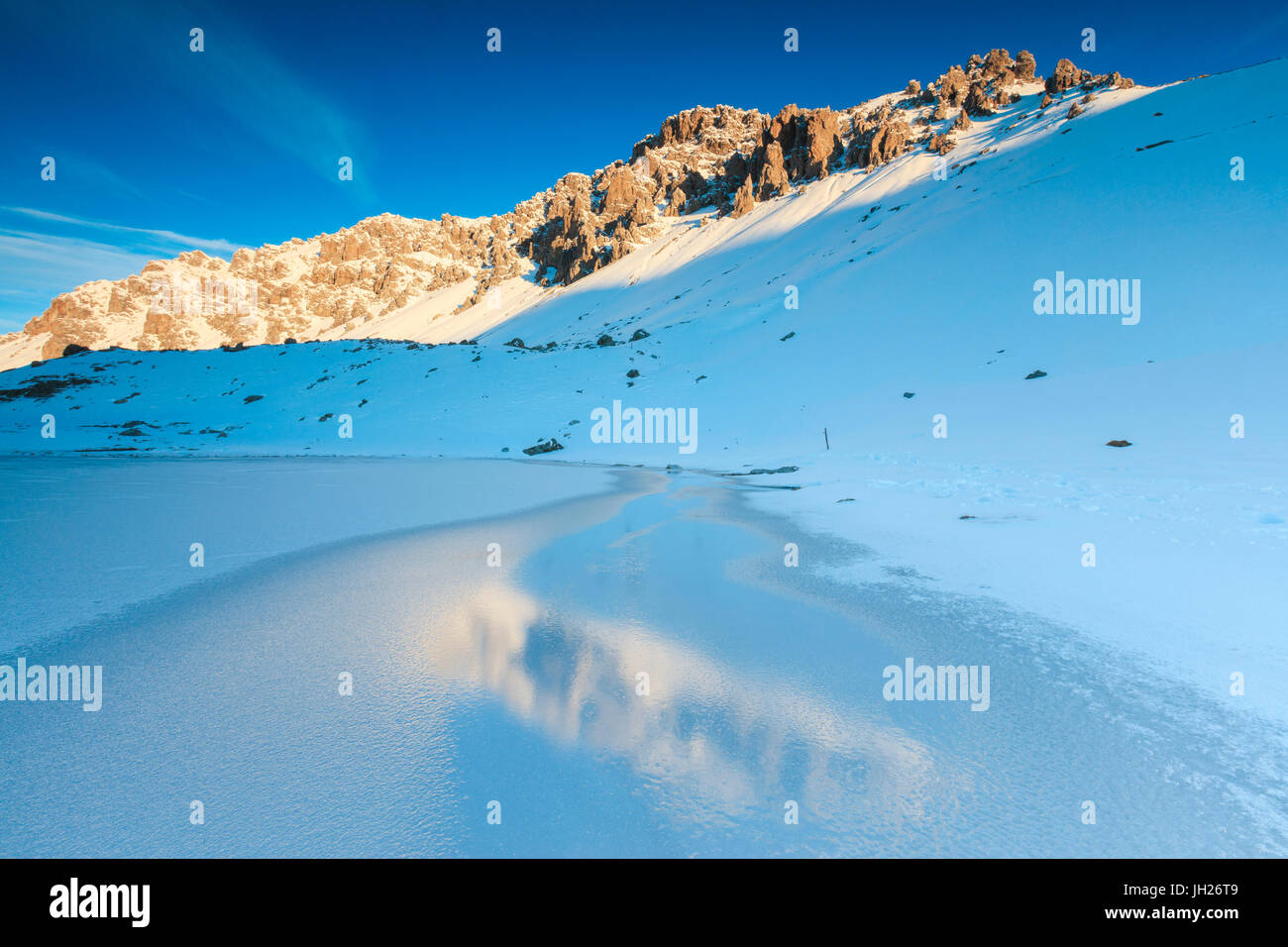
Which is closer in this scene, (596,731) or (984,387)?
(596,731)

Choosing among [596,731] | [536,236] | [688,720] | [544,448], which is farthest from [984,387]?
[536,236]

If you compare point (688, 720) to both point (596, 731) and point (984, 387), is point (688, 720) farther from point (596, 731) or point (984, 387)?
point (984, 387)

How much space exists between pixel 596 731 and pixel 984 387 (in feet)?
74.7

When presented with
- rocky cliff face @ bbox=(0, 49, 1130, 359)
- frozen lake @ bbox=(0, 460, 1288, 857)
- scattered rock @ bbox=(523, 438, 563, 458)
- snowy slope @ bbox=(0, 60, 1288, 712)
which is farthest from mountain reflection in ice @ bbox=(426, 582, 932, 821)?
rocky cliff face @ bbox=(0, 49, 1130, 359)

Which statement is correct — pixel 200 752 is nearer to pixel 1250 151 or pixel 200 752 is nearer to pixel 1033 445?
pixel 1033 445

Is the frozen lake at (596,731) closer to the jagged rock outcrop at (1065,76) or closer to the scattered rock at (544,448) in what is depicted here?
the scattered rock at (544,448)

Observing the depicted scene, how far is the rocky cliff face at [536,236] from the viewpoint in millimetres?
90812

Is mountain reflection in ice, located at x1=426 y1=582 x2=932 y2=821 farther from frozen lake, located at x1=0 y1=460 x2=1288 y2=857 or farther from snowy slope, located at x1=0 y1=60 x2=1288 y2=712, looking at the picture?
snowy slope, located at x1=0 y1=60 x2=1288 y2=712

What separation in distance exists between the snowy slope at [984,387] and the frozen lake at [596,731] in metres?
1.24

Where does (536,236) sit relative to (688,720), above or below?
above

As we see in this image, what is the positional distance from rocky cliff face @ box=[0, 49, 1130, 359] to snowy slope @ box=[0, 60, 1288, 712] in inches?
1346

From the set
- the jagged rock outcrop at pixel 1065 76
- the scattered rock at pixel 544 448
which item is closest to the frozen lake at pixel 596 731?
the scattered rock at pixel 544 448

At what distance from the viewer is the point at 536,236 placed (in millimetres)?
141375
